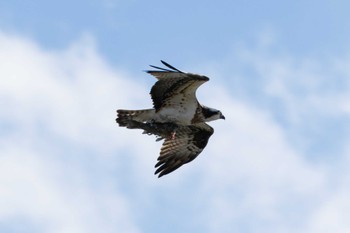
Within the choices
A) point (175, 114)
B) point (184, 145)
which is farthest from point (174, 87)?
point (184, 145)

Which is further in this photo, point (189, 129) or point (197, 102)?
point (189, 129)

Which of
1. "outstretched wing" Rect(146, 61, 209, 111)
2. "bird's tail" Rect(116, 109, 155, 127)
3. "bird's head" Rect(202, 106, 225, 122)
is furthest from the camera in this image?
"bird's head" Rect(202, 106, 225, 122)

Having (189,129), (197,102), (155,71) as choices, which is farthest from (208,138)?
(155,71)

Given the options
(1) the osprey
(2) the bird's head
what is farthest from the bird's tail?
(2) the bird's head

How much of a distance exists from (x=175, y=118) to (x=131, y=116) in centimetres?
92

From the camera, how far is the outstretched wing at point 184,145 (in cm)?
2223

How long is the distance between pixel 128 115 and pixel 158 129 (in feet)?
2.50

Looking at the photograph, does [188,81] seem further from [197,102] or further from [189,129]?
[189,129]

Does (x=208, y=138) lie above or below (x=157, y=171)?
above

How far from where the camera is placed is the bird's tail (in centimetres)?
2094

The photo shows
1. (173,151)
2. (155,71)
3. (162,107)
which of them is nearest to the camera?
(155,71)

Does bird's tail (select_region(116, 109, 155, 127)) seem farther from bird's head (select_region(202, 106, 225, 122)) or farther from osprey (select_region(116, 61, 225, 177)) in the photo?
bird's head (select_region(202, 106, 225, 122))

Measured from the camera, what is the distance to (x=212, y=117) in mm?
21297

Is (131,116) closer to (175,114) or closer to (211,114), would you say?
(175,114)
